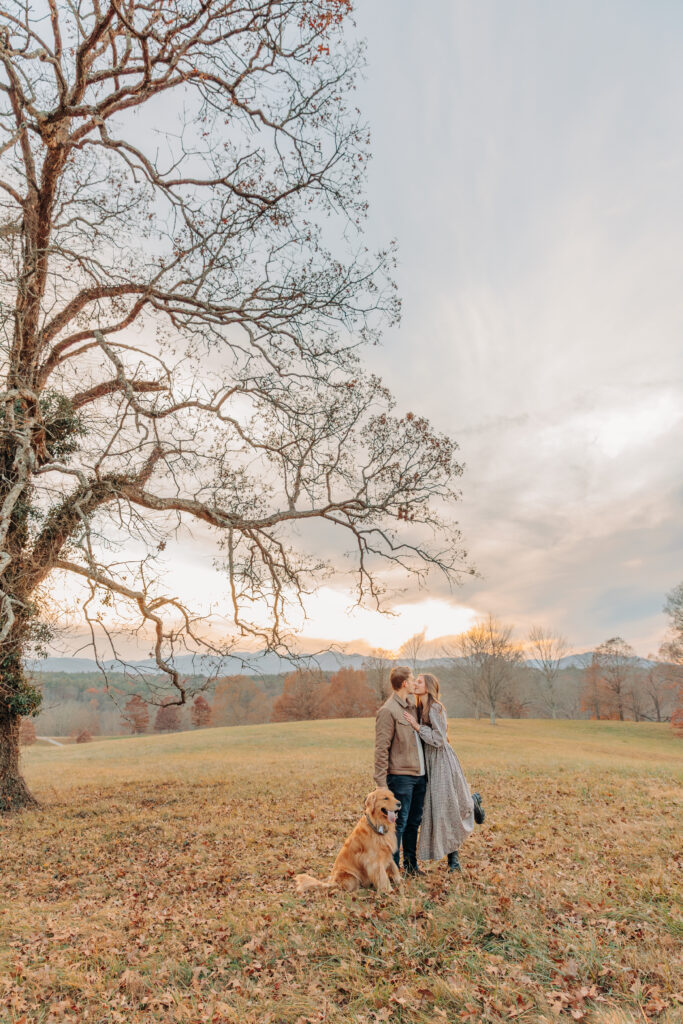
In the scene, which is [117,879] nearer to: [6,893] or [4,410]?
[6,893]

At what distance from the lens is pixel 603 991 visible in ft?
13.1

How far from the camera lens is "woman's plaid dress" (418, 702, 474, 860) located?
21.3 ft

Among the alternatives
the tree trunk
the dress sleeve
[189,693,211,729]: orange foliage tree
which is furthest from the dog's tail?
[189,693,211,729]: orange foliage tree

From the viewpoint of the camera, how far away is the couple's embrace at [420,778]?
6500mm

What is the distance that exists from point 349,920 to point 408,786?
1.47 metres

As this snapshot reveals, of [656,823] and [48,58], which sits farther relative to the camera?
[48,58]

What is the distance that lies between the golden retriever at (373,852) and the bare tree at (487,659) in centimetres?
4791

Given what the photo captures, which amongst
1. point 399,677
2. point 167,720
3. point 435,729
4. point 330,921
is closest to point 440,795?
point 435,729

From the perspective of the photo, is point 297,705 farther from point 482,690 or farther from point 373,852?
point 373,852

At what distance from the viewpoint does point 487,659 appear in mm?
52969

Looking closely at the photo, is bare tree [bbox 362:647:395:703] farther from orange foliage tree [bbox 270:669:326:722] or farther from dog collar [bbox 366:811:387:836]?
dog collar [bbox 366:811:387:836]

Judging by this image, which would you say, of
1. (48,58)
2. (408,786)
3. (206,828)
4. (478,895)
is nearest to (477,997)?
(478,895)

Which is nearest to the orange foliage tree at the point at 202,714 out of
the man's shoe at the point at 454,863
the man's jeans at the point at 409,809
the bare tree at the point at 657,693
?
the bare tree at the point at 657,693

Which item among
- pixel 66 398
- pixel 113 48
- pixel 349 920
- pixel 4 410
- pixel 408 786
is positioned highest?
pixel 113 48
